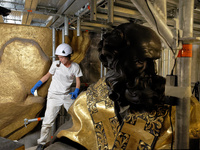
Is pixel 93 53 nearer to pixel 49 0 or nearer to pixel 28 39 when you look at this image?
pixel 28 39

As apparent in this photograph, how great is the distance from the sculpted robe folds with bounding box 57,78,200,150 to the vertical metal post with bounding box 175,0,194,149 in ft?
0.96

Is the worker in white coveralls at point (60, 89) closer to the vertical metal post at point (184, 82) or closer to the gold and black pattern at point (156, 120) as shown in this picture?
the gold and black pattern at point (156, 120)

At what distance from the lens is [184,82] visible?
0.76 metres

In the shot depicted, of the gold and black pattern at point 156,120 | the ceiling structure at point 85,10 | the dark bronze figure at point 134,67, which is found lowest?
the gold and black pattern at point 156,120

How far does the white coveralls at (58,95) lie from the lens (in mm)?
3162

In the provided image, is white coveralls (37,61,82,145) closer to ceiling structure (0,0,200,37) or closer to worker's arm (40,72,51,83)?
worker's arm (40,72,51,83)

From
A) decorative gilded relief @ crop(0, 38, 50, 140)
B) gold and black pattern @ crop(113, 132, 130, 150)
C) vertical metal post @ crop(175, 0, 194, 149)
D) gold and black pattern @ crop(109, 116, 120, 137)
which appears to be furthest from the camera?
decorative gilded relief @ crop(0, 38, 50, 140)

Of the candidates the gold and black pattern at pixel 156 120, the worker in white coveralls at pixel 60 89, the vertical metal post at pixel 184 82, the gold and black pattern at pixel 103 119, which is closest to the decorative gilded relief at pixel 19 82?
the worker in white coveralls at pixel 60 89

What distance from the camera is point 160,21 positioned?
32.0 inches

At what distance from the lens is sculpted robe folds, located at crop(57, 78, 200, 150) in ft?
3.56

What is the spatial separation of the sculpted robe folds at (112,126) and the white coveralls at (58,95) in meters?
1.64

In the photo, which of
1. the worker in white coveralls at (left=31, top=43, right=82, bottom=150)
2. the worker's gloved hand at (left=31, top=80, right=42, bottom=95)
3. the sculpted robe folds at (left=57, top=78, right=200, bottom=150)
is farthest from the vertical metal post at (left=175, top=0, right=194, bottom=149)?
the worker's gloved hand at (left=31, top=80, right=42, bottom=95)

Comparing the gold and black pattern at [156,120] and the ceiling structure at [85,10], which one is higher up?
the ceiling structure at [85,10]

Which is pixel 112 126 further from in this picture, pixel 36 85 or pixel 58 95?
pixel 36 85
